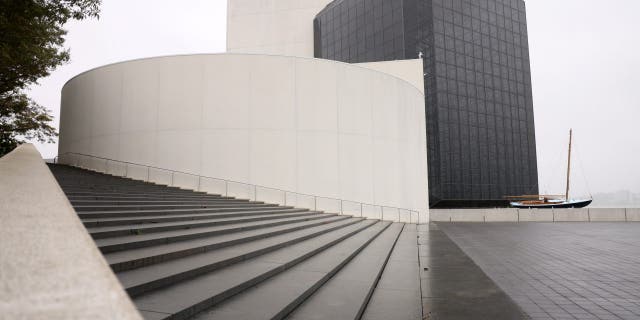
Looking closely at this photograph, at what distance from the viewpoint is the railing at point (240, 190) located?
18.0m

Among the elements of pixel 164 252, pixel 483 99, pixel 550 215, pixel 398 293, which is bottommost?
pixel 550 215

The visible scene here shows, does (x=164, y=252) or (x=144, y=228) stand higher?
(x=144, y=228)

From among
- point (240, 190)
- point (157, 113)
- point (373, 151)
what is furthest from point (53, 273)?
point (157, 113)

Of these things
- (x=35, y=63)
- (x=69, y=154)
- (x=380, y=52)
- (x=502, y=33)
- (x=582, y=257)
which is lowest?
(x=582, y=257)

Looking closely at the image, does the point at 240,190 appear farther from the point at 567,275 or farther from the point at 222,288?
the point at 222,288

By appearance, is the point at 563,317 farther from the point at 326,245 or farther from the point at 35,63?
the point at 35,63

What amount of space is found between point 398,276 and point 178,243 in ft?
11.8

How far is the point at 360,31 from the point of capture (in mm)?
34375

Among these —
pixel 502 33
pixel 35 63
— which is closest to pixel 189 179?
pixel 35 63

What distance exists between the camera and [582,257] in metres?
9.27

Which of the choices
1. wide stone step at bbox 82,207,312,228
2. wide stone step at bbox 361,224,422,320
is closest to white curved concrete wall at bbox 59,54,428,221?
wide stone step at bbox 82,207,312,228

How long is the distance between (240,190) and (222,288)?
1404 centimetres

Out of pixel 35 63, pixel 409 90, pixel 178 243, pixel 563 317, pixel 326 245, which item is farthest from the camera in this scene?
pixel 409 90

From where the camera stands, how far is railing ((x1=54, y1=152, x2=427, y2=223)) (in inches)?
707
